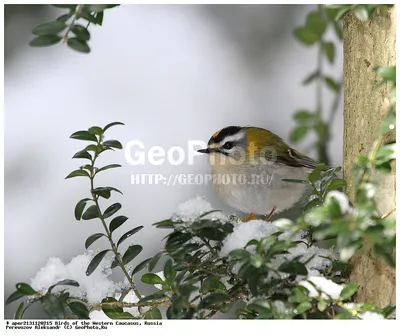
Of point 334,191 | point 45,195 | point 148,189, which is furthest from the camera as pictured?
point 45,195

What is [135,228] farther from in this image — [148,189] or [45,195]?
[45,195]

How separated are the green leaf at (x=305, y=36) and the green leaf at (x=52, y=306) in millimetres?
983

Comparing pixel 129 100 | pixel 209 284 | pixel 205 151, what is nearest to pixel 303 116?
pixel 205 151

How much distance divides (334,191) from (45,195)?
0.74 meters

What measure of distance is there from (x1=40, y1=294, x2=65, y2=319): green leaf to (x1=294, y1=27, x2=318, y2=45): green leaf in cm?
98

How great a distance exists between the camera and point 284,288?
1.14m

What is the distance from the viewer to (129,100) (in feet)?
4.82

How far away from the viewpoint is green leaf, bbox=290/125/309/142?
1665mm

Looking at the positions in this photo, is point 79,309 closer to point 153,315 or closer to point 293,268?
point 153,315

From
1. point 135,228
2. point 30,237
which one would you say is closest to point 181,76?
point 135,228

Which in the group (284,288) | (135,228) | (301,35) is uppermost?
(301,35)

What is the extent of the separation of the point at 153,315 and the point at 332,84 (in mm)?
822

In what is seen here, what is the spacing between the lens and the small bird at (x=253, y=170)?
146cm

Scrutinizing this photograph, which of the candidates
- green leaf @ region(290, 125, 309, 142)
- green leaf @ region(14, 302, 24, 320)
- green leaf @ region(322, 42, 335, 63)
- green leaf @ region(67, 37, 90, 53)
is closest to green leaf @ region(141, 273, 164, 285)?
green leaf @ region(14, 302, 24, 320)
